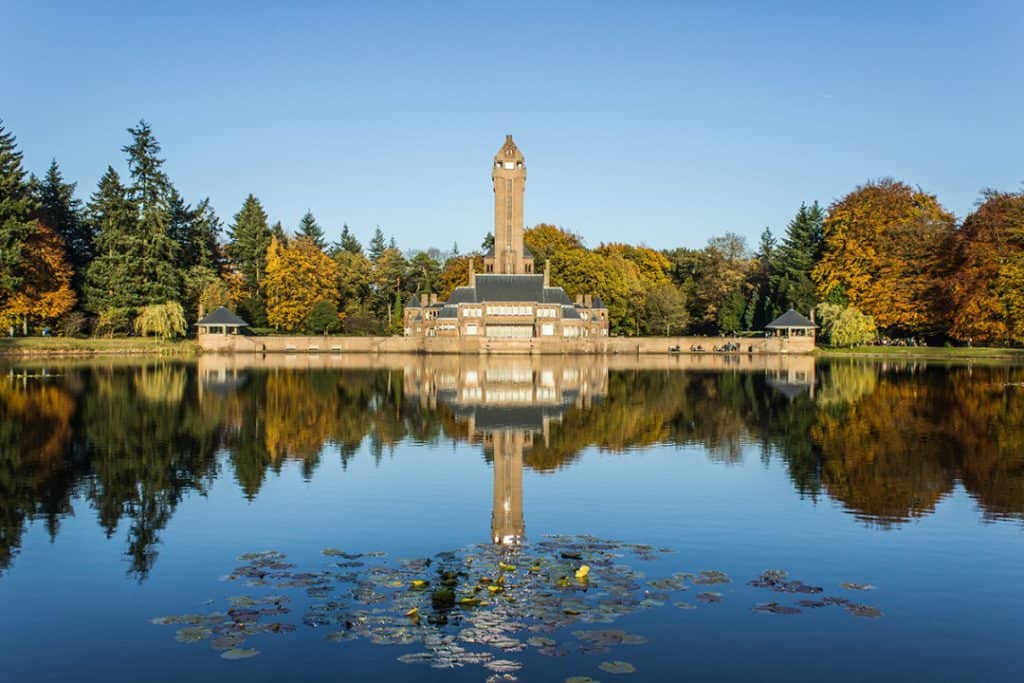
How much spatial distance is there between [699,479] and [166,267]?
7123cm

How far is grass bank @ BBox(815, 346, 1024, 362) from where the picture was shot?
77.4 m

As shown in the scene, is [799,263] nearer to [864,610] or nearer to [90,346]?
[90,346]

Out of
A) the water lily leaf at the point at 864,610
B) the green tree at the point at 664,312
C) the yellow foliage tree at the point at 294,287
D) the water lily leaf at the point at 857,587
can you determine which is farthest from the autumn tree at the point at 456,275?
the water lily leaf at the point at 864,610

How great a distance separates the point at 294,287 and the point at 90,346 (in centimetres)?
2335

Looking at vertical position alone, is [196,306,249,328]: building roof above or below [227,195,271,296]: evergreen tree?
below

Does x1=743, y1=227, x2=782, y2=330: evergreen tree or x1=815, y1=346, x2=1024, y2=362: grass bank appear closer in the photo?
x1=815, y1=346, x2=1024, y2=362: grass bank

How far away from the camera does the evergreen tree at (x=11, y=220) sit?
2714 inches

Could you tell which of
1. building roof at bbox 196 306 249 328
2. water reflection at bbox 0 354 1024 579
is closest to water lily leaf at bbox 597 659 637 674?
water reflection at bbox 0 354 1024 579

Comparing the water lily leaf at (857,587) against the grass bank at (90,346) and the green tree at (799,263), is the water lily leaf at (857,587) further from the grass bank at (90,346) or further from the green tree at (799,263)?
→ the green tree at (799,263)

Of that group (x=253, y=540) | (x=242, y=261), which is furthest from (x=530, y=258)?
(x=253, y=540)

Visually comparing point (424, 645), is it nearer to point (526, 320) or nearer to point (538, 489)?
point (538, 489)

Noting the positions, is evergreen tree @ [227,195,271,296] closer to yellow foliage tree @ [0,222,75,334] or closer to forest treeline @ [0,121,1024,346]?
forest treeline @ [0,121,1024,346]

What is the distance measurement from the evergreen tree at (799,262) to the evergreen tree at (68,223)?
220ft

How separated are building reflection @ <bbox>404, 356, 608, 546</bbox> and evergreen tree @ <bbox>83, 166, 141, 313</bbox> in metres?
28.1
